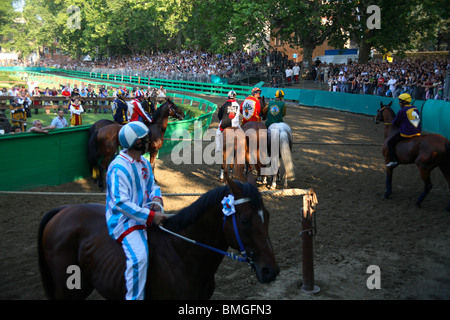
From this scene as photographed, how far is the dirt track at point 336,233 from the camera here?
5.73 meters

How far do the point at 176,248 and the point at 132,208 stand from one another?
0.58 meters

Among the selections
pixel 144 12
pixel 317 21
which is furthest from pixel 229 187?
pixel 144 12

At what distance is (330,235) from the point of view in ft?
25.4

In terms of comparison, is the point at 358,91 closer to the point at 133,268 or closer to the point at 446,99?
the point at 446,99

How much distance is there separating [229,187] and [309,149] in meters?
12.3

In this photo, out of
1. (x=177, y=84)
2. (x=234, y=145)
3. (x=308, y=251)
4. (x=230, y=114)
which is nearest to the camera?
(x=308, y=251)

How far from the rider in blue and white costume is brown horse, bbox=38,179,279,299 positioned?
0.44 ft

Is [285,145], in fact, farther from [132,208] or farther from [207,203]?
[132,208]

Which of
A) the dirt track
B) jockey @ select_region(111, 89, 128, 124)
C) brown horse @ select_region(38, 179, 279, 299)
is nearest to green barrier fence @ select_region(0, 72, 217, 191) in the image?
the dirt track

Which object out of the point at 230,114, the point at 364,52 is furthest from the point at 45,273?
the point at 364,52

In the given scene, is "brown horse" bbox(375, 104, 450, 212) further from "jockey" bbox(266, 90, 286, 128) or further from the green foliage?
the green foliage

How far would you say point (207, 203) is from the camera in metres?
3.80

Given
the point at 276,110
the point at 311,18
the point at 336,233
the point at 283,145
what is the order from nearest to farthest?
the point at 336,233 → the point at 283,145 → the point at 276,110 → the point at 311,18

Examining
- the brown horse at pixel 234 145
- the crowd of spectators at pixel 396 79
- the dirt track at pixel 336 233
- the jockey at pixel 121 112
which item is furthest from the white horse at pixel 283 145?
the crowd of spectators at pixel 396 79
